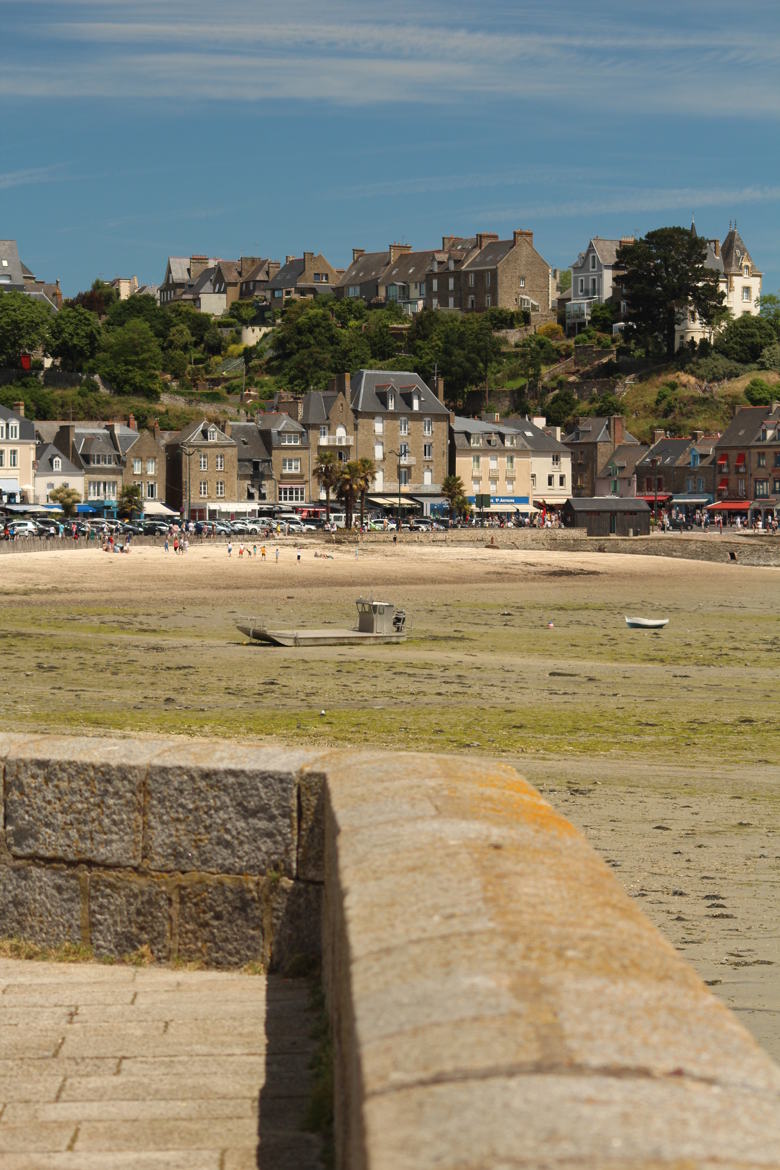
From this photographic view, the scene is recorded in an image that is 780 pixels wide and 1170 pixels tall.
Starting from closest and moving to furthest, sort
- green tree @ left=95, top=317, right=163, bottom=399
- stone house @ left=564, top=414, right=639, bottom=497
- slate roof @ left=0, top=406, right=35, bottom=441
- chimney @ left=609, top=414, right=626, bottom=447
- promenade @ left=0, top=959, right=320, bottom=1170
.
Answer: promenade @ left=0, top=959, right=320, bottom=1170 → slate roof @ left=0, top=406, right=35, bottom=441 → stone house @ left=564, top=414, right=639, bottom=497 → chimney @ left=609, top=414, right=626, bottom=447 → green tree @ left=95, top=317, right=163, bottom=399

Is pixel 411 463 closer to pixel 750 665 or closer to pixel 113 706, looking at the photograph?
pixel 750 665

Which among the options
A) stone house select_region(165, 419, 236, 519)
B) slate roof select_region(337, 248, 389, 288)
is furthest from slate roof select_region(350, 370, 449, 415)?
slate roof select_region(337, 248, 389, 288)

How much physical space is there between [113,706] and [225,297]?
150m

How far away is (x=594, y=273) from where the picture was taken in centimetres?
14738

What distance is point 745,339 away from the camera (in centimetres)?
13288

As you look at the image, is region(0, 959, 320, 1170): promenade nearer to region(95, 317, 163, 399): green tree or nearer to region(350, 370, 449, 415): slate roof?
region(350, 370, 449, 415): slate roof

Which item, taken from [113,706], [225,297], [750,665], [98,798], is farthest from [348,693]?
[225,297]

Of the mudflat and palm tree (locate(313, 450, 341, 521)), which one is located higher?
palm tree (locate(313, 450, 341, 521))

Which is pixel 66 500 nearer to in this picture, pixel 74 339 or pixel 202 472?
pixel 202 472

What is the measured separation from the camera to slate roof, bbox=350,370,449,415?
357ft

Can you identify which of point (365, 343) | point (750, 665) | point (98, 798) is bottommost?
point (750, 665)

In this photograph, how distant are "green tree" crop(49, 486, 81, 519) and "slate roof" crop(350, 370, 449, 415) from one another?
80.0 ft

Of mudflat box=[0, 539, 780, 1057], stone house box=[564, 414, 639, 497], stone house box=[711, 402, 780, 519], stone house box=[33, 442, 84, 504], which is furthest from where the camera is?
stone house box=[564, 414, 639, 497]

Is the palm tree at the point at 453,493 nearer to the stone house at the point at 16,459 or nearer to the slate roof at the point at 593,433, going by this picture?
the slate roof at the point at 593,433
